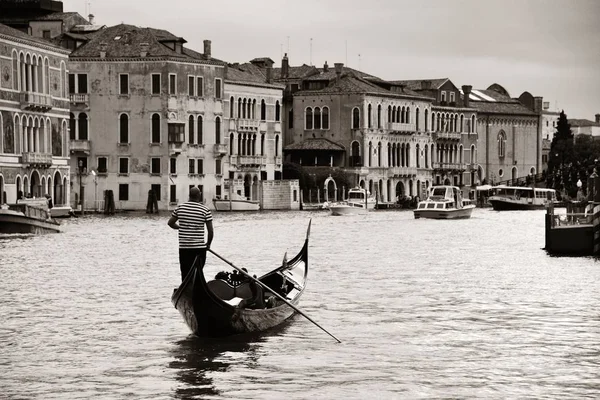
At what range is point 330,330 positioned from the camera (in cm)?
1648

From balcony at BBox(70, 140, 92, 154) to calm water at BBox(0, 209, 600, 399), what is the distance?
108 feet

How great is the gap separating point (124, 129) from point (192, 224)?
162ft

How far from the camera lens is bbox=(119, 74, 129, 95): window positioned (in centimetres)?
6381

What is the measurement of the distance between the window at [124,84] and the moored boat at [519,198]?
22119 millimetres

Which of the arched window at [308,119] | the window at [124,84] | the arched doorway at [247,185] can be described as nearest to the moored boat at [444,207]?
the arched doorway at [247,185]

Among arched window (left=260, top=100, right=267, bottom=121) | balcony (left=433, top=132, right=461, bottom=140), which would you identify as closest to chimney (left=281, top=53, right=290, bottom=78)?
arched window (left=260, top=100, right=267, bottom=121)

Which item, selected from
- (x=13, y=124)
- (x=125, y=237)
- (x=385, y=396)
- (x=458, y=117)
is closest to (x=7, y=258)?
(x=125, y=237)

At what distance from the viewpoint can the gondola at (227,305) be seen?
14.5 metres

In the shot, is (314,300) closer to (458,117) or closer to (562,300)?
(562,300)

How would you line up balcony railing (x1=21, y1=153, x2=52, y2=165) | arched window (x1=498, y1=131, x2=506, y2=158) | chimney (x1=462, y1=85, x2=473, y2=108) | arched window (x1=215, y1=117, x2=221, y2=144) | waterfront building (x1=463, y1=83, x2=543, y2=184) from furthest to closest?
1. arched window (x1=498, y1=131, x2=506, y2=158)
2. waterfront building (x1=463, y1=83, x2=543, y2=184)
3. chimney (x1=462, y1=85, x2=473, y2=108)
4. arched window (x1=215, y1=117, x2=221, y2=144)
5. balcony railing (x1=21, y1=153, x2=52, y2=165)

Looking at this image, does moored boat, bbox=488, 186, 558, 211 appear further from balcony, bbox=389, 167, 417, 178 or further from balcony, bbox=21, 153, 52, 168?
balcony, bbox=21, 153, 52, 168

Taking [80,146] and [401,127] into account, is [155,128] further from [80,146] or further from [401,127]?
[401,127]

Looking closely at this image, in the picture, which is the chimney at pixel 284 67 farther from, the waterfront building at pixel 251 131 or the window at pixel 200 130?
the window at pixel 200 130

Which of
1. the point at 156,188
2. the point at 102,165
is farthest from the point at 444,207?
the point at 102,165
